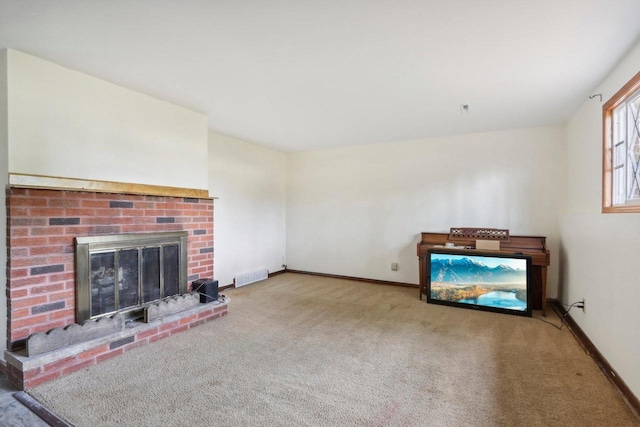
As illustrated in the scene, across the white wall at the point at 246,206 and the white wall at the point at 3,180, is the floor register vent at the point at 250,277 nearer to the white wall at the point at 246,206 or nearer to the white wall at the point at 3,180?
the white wall at the point at 246,206

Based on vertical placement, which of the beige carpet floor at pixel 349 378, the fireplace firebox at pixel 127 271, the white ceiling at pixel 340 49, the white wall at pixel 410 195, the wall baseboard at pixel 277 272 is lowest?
the beige carpet floor at pixel 349 378

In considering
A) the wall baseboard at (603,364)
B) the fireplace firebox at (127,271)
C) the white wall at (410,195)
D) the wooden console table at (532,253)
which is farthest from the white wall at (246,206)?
the wall baseboard at (603,364)

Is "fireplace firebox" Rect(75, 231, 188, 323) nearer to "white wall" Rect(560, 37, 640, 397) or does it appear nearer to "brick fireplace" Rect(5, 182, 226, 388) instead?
"brick fireplace" Rect(5, 182, 226, 388)

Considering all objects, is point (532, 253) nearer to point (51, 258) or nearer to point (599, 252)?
point (599, 252)

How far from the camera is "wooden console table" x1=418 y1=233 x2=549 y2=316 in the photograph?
3.46m

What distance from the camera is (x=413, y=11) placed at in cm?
169

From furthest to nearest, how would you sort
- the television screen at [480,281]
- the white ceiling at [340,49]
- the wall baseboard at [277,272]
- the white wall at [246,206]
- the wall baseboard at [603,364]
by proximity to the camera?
the wall baseboard at [277,272]
the white wall at [246,206]
the television screen at [480,281]
the wall baseboard at [603,364]
the white ceiling at [340,49]

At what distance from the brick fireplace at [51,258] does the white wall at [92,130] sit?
0.72 feet

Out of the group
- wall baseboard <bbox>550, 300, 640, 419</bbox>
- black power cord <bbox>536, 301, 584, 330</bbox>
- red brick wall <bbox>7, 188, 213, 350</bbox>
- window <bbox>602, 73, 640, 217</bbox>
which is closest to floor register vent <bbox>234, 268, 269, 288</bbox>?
red brick wall <bbox>7, 188, 213, 350</bbox>

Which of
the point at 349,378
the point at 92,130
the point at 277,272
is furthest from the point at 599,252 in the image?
the point at 277,272

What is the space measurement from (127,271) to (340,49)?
8.43 feet

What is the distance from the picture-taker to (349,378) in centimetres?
212

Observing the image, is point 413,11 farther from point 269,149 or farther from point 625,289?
point 269,149

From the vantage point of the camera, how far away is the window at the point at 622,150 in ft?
7.08
